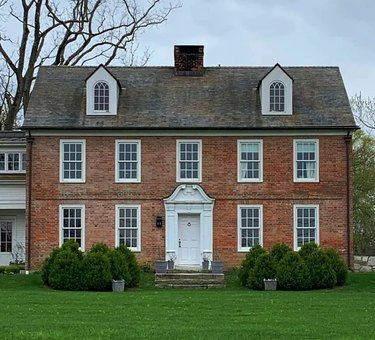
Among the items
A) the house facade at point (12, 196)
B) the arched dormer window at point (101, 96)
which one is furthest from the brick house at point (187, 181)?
the house facade at point (12, 196)

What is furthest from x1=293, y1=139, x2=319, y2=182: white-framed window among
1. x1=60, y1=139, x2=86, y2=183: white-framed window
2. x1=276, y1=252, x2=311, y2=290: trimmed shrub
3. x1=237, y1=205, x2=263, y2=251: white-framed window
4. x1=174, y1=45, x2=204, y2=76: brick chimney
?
x1=60, y1=139, x2=86, y2=183: white-framed window

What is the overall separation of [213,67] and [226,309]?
18.9 metres

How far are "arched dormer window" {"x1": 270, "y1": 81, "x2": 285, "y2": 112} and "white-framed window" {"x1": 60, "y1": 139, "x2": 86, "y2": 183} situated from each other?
7.53 meters

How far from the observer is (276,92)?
35.8 metres

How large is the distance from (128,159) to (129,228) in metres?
2.67

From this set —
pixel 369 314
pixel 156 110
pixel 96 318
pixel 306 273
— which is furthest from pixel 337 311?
pixel 156 110

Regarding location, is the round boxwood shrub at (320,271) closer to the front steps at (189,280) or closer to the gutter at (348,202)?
the front steps at (189,280)

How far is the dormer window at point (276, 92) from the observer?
117 feet

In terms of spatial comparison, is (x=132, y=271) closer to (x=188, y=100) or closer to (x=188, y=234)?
(x=188, y=234)

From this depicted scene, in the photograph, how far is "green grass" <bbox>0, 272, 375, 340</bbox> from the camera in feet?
54.9

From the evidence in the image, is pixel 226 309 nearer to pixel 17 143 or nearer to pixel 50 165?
pixel 50 165

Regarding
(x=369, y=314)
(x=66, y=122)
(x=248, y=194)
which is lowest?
(x=369, y=314)

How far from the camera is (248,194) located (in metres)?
34.9

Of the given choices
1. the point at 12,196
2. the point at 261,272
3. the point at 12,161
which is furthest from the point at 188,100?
the point at 261,272
